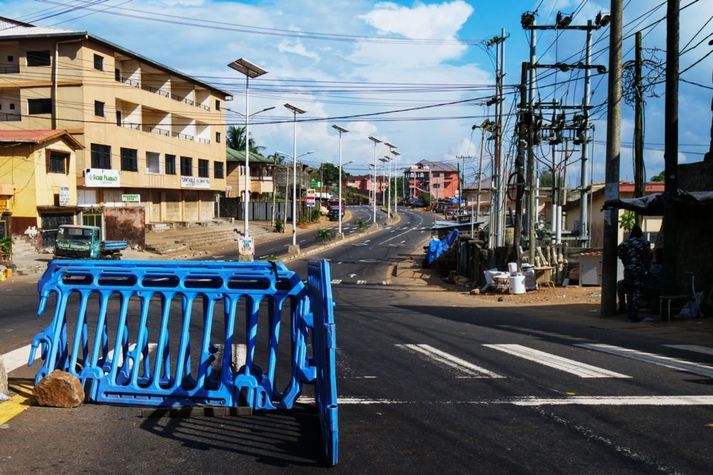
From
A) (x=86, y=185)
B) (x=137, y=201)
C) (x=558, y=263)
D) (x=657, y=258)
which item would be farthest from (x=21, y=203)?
(x=657, y=258)

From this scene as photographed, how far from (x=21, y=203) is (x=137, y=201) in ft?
50.6

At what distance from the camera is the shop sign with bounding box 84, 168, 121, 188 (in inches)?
1679

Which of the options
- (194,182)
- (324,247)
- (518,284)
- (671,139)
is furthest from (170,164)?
(671,139)

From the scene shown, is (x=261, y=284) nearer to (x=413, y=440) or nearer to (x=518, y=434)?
(x=413, y=440)

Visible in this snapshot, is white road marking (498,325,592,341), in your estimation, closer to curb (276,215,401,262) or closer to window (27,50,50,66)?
curb (276,215,401,262)

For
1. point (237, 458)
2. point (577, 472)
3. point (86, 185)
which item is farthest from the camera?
point (86, 185)

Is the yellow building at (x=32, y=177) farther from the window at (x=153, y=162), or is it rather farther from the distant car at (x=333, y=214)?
the distant car at (x=333, y=214)

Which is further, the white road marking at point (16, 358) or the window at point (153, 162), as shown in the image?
the window at point (153, 162)

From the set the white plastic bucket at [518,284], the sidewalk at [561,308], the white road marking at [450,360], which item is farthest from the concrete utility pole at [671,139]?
the white plastic bucket at [518,284]

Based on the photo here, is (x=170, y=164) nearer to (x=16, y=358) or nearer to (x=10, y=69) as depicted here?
(x=10, y=69)

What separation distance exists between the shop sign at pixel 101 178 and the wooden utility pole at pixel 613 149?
3547 cm

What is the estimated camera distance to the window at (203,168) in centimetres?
6202

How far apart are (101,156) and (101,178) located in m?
2.05

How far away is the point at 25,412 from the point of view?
6148 millimetres
